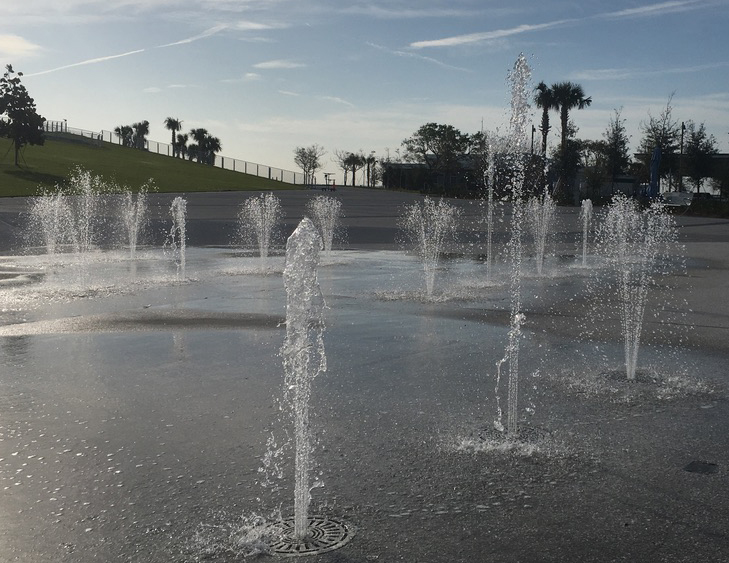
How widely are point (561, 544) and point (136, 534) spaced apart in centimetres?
192

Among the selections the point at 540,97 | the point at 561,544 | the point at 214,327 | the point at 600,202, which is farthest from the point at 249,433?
the point at 540,97

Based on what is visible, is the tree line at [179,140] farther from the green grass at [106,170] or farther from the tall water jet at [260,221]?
the tall water jet at [260,221]

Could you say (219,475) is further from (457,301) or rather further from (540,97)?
(540,97)

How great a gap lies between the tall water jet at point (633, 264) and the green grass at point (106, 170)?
3275 cm

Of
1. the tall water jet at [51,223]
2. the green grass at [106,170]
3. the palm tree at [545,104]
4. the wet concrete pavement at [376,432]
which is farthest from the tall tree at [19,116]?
the wet concrete pavement at [376,432]

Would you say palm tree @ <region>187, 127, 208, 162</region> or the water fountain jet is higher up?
palm tree @ <region>187, 127, 208, 162</region>

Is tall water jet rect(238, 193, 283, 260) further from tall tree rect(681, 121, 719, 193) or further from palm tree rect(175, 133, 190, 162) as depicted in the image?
palm tree rect(175, 133, 190, 162)

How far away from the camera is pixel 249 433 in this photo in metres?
5.23

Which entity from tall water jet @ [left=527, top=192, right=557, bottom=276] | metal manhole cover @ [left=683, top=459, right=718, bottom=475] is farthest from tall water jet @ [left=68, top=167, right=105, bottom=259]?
metal manhole cover @ [left=683, top=459, right=718, bottom=475]

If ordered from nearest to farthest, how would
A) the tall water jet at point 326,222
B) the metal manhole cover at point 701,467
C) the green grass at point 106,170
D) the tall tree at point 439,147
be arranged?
the metal manhole cover at point 701,467 < the tall water jet at point 326,222 < the green grass at point 106,170 < the tall tree at point 439,147

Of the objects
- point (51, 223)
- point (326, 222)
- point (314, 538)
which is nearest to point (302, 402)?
point (314, 538)

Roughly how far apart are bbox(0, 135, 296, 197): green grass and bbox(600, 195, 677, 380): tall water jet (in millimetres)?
32750

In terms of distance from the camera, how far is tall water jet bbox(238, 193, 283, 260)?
22559 mm

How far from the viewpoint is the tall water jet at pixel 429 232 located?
15.8 m
